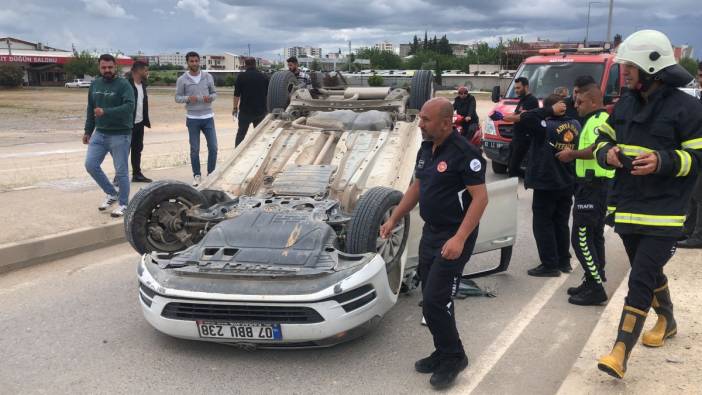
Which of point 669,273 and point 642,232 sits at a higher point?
point 642,232

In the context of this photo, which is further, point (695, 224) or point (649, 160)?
point (695, 224)

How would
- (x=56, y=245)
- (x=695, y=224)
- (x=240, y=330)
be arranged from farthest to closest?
(x=695, y=224), (x=56, y=245), (x=240, y=330)

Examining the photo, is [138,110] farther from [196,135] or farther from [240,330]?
[240,330]

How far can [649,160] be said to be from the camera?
3.21 meters

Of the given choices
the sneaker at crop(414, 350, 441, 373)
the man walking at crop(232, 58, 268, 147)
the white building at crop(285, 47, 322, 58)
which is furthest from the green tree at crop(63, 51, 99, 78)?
the sneaker at crop(414, 350, 441, 373)

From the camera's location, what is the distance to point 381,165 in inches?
233

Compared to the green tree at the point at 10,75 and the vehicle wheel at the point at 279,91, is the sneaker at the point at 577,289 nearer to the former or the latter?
the vehicle wheel at the point at 279,91

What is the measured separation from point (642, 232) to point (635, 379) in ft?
2.89

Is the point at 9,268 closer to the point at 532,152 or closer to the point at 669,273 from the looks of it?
the point at 532,152

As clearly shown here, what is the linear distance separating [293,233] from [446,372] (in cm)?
144

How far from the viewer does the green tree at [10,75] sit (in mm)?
66062

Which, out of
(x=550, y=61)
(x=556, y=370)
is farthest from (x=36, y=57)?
(x=556, y=370)

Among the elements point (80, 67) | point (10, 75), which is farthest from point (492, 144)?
point (80, 67)

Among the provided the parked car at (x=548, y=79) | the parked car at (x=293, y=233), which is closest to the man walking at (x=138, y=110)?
the parked car at (x=293, y=233)
